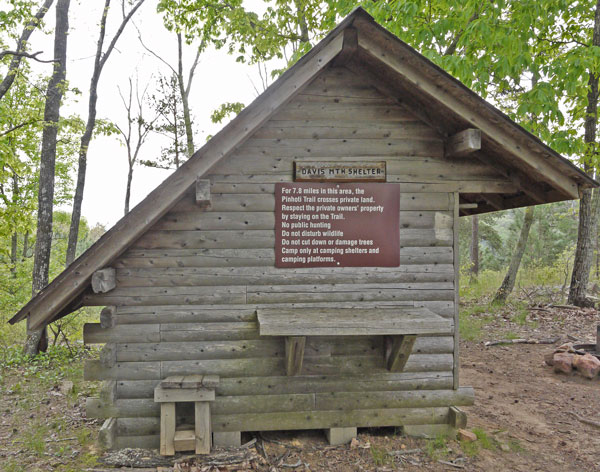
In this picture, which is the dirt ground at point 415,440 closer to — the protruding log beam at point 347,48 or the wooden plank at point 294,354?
the wooden plank at point 294,354

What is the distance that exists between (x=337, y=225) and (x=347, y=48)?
2.30 m

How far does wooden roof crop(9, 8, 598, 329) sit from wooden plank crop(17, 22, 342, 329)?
0.01 m

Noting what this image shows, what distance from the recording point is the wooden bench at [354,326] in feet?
14.7

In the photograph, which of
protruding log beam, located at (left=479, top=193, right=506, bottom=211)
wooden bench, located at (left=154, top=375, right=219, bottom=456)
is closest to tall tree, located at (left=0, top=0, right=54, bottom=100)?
wooden bench, located at (left=154, top=375, right=219, bottom=456)

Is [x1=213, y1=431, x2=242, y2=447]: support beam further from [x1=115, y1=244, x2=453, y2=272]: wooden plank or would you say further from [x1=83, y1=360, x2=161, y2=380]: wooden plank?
[x1=115, y1=244, x2=453, y2=272]: wooden plank

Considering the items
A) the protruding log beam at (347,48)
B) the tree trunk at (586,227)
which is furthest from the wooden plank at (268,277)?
the tree trunk at (586,227)

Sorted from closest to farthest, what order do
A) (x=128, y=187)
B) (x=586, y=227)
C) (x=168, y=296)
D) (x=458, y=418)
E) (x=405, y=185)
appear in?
1. (x=168, y=296)
2. (x=458, y=418)
3. (x=405, y=185)
4. (x=586, y=227)
5. (x=128, y=187)

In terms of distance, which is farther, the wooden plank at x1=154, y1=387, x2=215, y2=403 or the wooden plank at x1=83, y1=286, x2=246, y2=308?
the wooden plank at x1=83, y1=286, x2=246, y2=308

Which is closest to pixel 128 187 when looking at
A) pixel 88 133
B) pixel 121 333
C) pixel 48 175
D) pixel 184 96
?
pixel 184 96

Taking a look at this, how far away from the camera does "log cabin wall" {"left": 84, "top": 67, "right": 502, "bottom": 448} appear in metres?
5.12

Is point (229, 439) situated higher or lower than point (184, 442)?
lower

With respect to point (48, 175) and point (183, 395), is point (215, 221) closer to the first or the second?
point (183, 395)

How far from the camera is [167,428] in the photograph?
489cm

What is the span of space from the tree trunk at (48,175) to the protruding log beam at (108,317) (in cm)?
599
